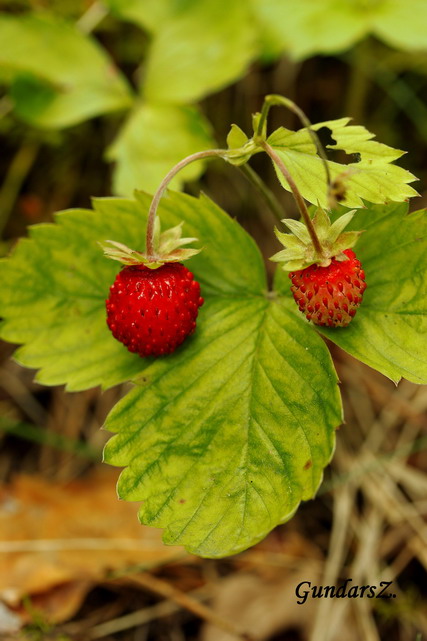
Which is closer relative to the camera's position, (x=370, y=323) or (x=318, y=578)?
(x=370, y=323)

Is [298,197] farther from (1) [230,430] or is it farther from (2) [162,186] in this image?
(1) [230,430]

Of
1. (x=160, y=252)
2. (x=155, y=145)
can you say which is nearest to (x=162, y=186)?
(x=160, y=252)

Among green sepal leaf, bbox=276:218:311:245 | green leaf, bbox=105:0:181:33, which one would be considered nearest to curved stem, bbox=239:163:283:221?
green sepal leaf, bbox=276:218:311:245

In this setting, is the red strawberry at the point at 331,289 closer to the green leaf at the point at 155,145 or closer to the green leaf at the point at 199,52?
the green leaf at the point at 155,145

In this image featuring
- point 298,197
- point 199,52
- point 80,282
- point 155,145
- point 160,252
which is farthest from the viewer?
point 199,52

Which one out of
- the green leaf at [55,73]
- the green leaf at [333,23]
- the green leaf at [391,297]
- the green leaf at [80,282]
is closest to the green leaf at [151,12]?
the green leaf at [55,73]

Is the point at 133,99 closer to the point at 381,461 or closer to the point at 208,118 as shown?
the point at 208,118

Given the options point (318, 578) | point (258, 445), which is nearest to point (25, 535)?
point (318, 578)
